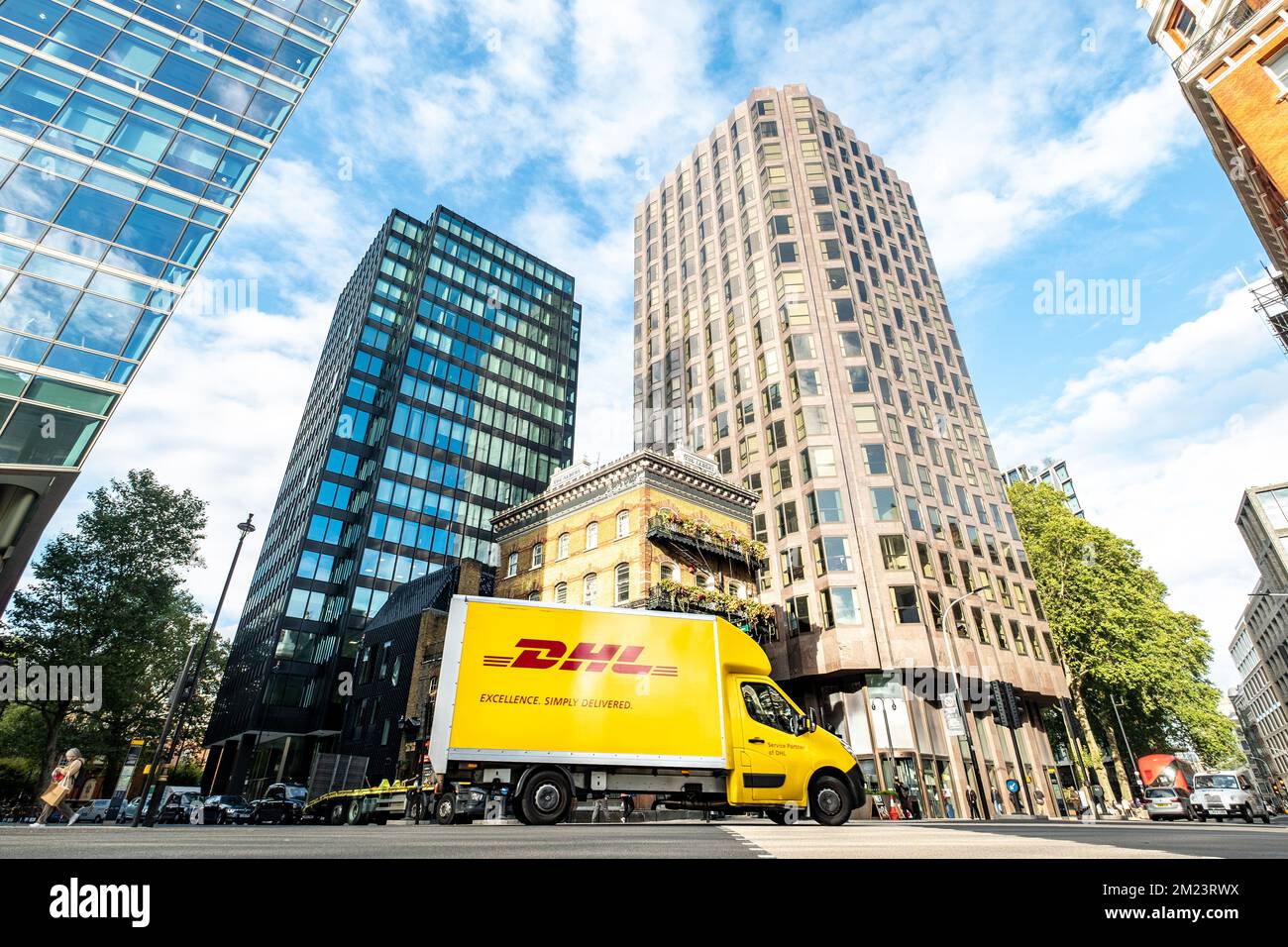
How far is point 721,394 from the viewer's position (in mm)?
51094

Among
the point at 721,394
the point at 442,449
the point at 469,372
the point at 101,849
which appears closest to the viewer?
the point at 101,849

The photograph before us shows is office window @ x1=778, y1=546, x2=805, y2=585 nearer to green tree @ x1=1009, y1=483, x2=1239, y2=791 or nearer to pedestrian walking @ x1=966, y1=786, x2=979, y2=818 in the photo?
pedestrian walking @ x1=966, y1=786, x2=979, y2=818

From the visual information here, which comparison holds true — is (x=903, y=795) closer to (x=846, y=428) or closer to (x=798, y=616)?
(x=798, y=616)

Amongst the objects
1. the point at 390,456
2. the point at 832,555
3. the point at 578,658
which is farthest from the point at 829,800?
the point at 390,456

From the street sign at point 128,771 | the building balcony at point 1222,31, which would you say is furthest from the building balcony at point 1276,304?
the street sign at point 128,771

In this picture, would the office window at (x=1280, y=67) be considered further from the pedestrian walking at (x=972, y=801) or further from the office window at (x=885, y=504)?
the pedestrian walking at (x=972, y=801)

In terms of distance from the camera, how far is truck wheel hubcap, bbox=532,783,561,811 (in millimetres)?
12133

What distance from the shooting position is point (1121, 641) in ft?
133

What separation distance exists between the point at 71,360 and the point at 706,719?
1097 inches

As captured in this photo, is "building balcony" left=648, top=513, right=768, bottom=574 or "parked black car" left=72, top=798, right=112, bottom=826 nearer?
"parked black car" left=72, top=798, right=112, bottom=826

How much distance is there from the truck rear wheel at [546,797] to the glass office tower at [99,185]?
23.2 metres

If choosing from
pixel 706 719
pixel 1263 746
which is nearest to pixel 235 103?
pixel 706 719

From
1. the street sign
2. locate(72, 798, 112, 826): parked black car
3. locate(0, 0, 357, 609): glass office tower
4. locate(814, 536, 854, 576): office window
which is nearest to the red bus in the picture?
locate(814, 536, 854, 576): office window
